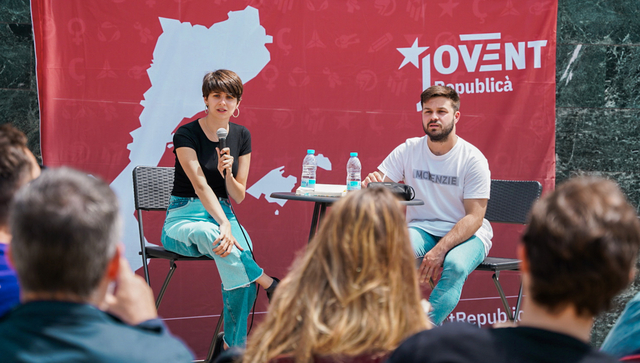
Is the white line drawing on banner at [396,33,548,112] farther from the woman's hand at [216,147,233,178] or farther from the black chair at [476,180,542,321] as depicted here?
the woman's hand at [216,147,233,178]

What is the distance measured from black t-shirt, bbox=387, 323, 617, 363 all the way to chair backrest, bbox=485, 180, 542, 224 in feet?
8.06

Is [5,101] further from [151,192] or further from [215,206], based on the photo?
[215,206]

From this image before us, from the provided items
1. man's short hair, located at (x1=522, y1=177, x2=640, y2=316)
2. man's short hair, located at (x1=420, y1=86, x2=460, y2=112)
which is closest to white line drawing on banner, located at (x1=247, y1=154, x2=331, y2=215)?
→ man's short hair, located at (x1=420, y1=86, x2=460, y2=112)

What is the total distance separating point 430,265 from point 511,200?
2.55ft

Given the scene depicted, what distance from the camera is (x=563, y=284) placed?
2.57 ft

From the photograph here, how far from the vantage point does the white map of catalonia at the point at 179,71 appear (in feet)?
10.7

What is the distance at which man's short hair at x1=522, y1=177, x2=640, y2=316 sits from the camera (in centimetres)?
77

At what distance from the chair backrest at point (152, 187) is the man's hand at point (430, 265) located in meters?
1.37

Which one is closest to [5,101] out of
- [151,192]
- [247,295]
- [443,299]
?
[151,192]

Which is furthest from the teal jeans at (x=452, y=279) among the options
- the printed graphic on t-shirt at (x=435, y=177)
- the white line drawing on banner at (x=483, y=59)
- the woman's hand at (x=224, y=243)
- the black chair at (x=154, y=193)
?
the white line drawing on banner at (x=483, y=59)

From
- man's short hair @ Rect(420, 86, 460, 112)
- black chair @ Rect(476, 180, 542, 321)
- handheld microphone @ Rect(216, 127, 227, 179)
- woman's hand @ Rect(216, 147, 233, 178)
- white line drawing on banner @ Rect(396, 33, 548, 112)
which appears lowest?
black chair @ Rect(476, 180, 542, 321)

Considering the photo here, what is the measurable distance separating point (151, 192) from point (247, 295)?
0.82m

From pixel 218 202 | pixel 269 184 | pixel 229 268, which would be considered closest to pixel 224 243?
pixel 229 268

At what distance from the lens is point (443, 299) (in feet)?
8.61
